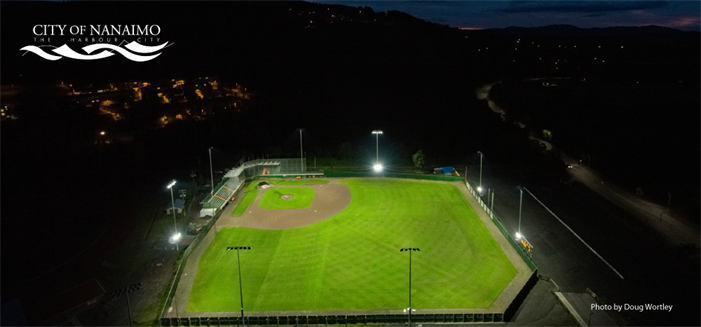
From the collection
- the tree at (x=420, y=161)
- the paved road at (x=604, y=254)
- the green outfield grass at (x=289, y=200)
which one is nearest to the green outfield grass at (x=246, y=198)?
the green outfield grass at (x=289, y=200)

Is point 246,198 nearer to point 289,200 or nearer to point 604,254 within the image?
point 289,200

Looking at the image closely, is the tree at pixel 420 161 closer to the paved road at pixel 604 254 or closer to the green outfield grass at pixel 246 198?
the paved road at pixel 604 254

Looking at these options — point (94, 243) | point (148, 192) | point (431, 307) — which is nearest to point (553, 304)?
point (431, 307)

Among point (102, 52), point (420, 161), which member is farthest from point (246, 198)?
point (102, 52)

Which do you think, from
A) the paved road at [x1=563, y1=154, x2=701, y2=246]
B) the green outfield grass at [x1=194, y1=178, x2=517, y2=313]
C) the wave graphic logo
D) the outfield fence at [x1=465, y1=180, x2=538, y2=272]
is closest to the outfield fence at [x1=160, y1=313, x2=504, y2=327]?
the green outfield grass at [x1=194, y1=178, x2=517, y2=313]

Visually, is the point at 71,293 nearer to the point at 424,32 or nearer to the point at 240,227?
the point at 240,227

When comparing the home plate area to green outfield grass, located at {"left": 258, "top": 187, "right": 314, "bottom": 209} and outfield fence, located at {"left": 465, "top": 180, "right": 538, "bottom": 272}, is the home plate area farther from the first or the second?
outfield fence, located at {"left": 465, "top": 180, "right": 538, "bottom": 272}

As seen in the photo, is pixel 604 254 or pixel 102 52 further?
pixel 102 52
